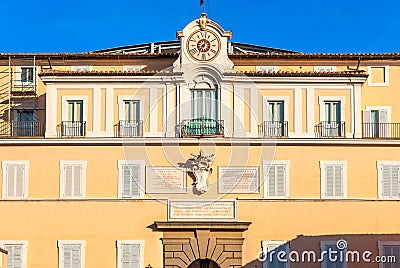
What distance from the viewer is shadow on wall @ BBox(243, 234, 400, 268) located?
46.7 meters

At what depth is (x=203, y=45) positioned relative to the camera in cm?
4922

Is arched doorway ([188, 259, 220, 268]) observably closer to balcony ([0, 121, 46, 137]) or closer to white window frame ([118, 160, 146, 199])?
white window frame ([118, 160, 146, 199])

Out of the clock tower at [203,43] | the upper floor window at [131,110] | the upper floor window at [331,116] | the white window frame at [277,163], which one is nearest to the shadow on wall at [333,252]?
the white window frame at [277,163]

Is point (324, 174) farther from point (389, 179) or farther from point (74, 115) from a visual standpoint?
point (74, 115)

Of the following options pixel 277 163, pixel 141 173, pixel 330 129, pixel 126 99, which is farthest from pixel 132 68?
pixel 330 129

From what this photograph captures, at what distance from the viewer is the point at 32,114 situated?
172 feet

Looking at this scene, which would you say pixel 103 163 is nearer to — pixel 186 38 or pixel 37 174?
pixel 37 174

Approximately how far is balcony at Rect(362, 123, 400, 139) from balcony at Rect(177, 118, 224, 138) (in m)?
7.43

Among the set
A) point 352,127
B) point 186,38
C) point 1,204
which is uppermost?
point 186,38

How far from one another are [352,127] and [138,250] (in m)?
12.0

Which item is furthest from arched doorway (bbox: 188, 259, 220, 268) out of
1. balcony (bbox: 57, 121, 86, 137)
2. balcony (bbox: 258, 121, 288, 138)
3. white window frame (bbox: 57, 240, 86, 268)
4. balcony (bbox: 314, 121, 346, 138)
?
balcony (bbox: 57, 121, 86, 137)

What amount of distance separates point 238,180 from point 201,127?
3241 mm

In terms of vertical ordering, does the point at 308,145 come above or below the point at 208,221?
above

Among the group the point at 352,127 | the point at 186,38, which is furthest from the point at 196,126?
the point at 352,127
